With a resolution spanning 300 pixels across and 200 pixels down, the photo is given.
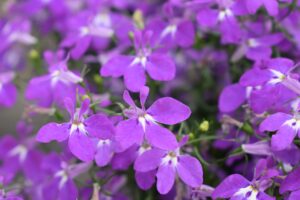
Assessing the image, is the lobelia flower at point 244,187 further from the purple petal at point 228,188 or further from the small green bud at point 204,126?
the small green bud at point 204,126

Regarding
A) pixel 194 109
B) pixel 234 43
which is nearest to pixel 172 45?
pixel 234 43

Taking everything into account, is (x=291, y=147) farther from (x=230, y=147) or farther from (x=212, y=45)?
(x=212, y=45)

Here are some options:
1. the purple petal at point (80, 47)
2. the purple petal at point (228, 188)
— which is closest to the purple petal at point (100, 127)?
the purple petal at point (228, 188)

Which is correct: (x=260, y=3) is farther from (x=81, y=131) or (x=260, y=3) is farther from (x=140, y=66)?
(x=81, y=131)

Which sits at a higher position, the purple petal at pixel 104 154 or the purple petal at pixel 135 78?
the purple petal at pixel 135 78

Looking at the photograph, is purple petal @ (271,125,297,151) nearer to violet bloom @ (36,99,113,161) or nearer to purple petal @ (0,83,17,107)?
violet bloom @ (36,99,113,161)

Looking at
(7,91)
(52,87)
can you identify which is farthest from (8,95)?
(52,87)

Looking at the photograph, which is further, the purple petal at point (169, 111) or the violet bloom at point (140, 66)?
the violet bloom at point (140, 66)
